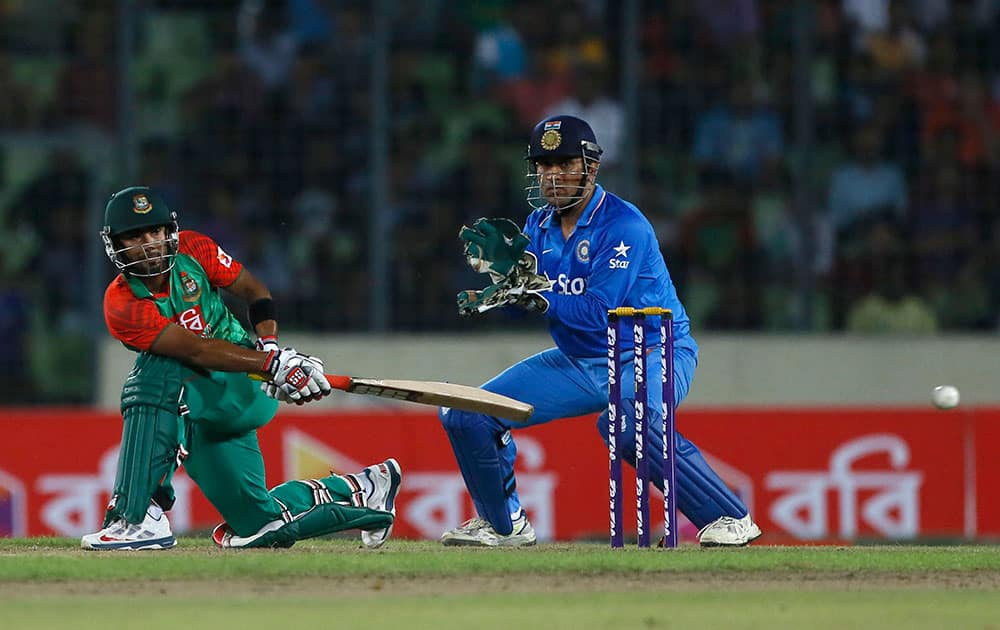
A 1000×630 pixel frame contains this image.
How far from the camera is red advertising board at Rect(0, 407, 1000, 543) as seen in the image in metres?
11.4

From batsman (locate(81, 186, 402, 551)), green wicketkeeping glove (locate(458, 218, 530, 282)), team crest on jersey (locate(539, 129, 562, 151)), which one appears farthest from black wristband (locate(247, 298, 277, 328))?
team crest on jersey (locate(539, 129, 562, 151))

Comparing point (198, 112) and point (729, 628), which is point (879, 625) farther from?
point (198, 112)

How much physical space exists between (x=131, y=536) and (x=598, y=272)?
2.23 metres

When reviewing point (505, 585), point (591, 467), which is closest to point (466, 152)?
point (591, 467)

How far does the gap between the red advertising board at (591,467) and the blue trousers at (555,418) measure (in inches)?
138

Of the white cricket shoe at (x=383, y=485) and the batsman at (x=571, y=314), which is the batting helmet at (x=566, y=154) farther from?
the white cricket shoe at (x=383, y=485)

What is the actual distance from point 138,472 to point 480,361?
5503 millimetres

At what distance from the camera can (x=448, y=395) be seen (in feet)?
24.3

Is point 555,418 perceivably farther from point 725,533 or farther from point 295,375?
point 295,375

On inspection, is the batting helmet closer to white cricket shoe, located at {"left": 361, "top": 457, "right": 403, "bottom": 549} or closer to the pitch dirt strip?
white cricket shoe, located at {"left": 361, "top": 457, "right": 403, "bottom": 549}

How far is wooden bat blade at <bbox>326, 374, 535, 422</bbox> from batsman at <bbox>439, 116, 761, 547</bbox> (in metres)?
0.21

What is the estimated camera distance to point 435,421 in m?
11.6

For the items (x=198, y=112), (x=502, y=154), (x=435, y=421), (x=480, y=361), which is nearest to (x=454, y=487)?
(x=435, y=421)

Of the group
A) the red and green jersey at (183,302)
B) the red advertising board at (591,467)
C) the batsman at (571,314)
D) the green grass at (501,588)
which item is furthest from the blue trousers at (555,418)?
the red advertising board at (591,467)
